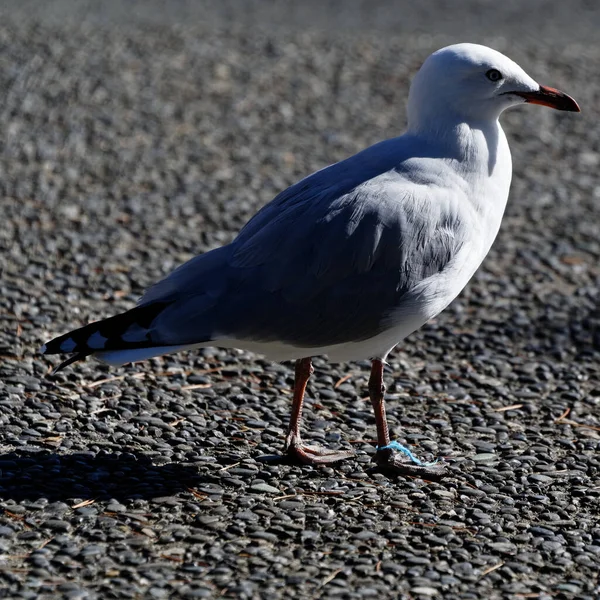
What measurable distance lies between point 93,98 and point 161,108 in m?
0.64

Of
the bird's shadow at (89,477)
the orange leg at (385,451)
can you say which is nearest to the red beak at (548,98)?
the orange leg at (385,451)

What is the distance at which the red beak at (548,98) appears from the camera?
4.63 meters

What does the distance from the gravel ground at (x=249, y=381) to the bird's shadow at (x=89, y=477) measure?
0.5 inches

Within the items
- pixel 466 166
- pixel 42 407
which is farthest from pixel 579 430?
pixel 42 407

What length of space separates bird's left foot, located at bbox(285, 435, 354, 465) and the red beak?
1.75m

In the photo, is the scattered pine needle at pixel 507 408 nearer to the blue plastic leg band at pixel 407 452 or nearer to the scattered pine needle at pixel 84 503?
the blue plastic leg band at pixel 407 452

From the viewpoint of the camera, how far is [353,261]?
4223 millimetres

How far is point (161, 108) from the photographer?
31.6ft

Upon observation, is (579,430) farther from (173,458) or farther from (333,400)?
(173,458)

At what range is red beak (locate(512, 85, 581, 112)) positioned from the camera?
182 inches

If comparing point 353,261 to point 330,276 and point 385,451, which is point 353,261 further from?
point 385,451

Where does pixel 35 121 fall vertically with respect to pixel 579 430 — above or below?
above

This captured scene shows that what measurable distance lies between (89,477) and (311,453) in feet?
3.17

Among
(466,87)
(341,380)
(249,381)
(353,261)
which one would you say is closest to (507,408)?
(341,380)
